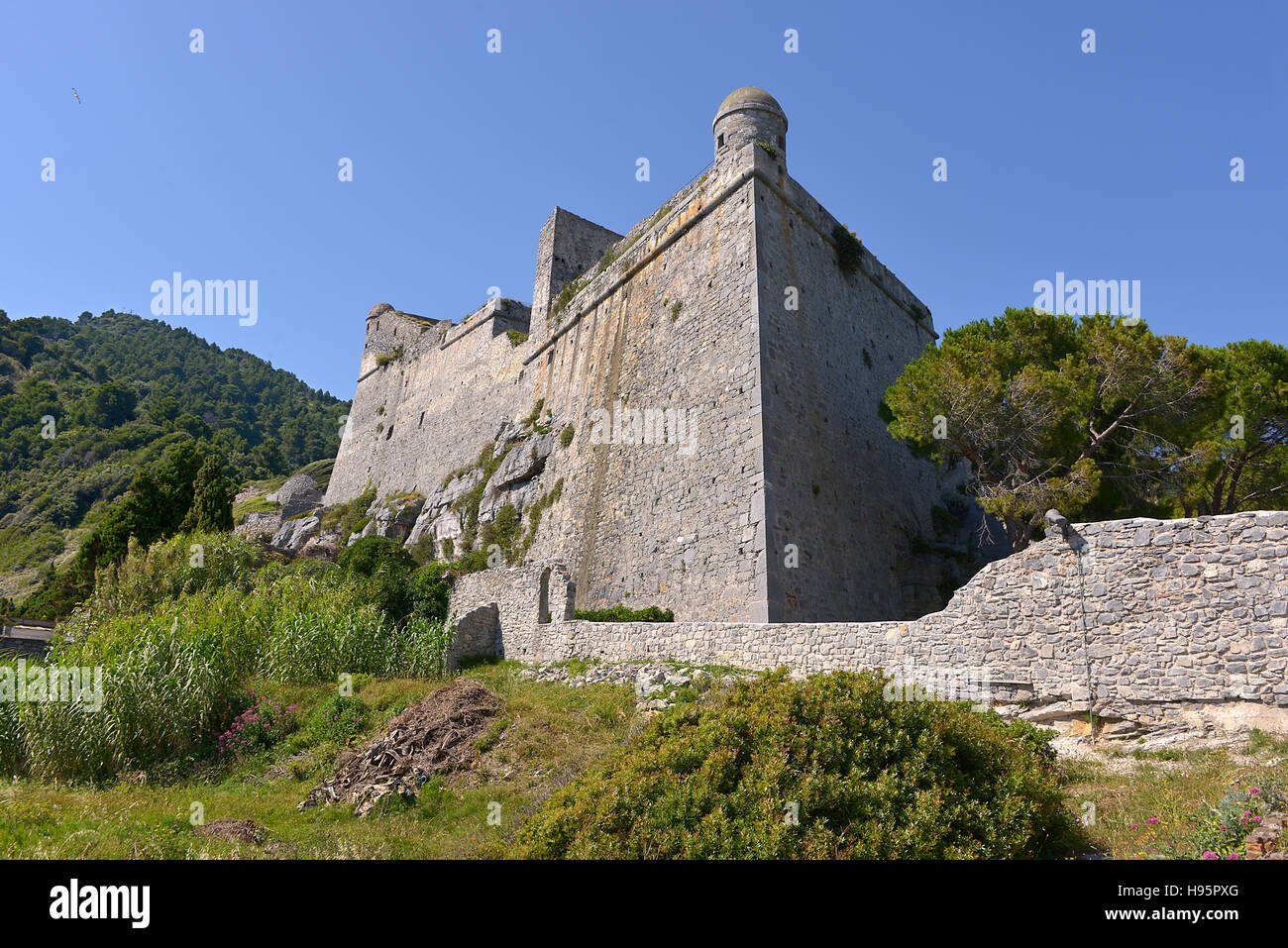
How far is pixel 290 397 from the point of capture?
112125 mm

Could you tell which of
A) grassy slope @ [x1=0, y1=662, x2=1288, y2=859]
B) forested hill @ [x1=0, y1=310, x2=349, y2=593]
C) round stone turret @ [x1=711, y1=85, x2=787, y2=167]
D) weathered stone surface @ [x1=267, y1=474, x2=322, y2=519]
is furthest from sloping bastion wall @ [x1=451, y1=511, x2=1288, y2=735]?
forested hill @ [x1=0, y1=310, x2=349, y2=593]

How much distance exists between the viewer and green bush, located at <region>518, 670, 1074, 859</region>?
5.59 meters

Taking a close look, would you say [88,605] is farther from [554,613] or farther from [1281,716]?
[1281,716]

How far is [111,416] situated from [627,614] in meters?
82.0

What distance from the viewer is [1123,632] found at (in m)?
8.66

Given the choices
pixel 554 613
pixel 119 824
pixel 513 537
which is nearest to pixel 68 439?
pixel 513 537

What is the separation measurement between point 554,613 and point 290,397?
4358 inches

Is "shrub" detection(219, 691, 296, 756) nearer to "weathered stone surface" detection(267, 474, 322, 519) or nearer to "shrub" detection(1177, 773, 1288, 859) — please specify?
"shrub" detection(1177, 773, 1288, 859)

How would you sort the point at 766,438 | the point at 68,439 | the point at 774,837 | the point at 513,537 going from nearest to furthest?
the point at 774,837, the point at 766,438, the point at 513,537, the point at 68,439

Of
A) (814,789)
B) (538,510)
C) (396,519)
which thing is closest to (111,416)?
(396,519)

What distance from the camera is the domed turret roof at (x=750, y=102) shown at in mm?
20562

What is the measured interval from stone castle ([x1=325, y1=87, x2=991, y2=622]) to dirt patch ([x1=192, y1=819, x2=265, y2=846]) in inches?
367
